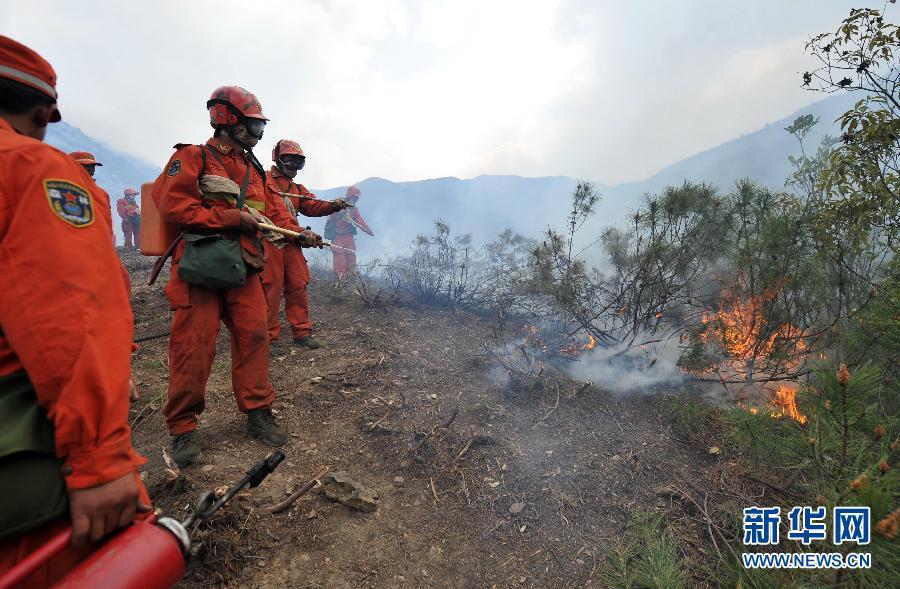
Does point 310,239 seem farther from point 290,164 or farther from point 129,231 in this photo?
point 129,231

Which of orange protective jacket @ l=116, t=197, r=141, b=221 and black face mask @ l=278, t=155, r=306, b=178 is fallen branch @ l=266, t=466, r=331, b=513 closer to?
black face mask @ l=278, t=155, r=306, b=178

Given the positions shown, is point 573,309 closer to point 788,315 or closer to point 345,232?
point 788,315

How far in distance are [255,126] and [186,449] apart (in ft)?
7.33

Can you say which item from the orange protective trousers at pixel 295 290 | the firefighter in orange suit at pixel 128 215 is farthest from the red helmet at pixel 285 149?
the firefighter in orange suit at pixel 128 215

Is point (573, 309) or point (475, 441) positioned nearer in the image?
point (475, 441)

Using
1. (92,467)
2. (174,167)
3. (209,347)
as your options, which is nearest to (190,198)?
(174,167)

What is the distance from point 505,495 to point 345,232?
8.38 m

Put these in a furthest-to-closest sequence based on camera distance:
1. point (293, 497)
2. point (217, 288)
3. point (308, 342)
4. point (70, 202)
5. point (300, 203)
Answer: point (300, 203), point (308, 342), point (217, 288), point (293, 497), point (70, 202)

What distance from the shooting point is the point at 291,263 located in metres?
4.90

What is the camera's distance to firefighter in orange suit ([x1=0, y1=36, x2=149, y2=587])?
869 millimetres

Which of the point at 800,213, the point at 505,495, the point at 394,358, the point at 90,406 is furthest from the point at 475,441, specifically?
the point at 800,213

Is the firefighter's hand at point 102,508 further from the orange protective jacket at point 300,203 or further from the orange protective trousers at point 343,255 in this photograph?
the orange protective trousers at point 343,255

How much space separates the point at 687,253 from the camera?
15.4ft

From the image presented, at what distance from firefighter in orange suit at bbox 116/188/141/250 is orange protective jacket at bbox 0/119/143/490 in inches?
534
